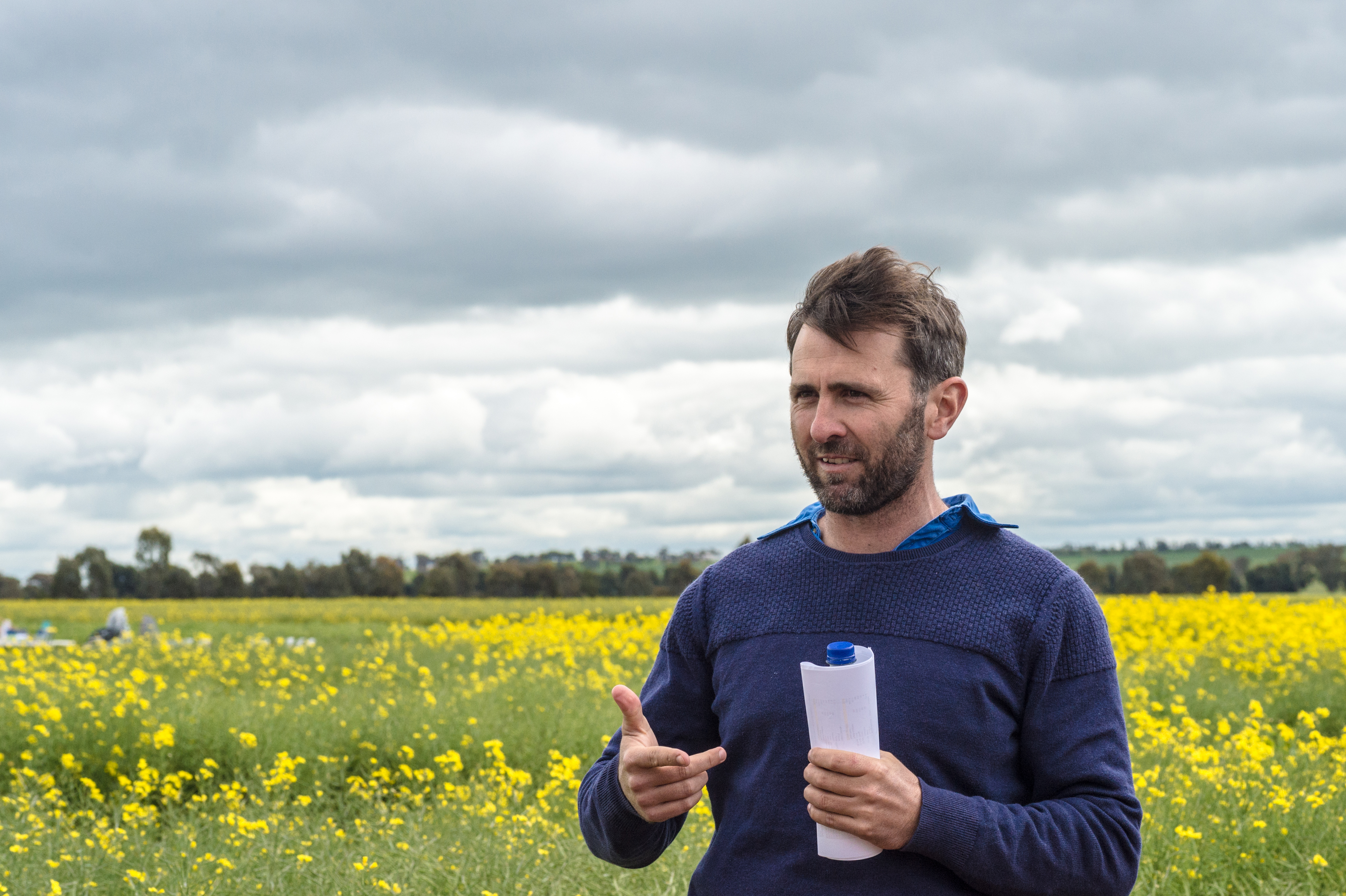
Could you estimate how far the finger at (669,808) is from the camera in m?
2.20

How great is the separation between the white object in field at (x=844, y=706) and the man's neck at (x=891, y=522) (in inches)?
15.3

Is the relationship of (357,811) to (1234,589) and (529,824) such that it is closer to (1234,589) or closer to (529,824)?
(529,824)

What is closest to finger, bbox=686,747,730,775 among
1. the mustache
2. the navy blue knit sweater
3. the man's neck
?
the navy blue knit sweater

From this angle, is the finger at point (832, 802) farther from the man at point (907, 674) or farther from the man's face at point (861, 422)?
the man's face at point (861, 422)

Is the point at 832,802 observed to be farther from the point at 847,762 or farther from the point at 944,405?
the point at 944,405

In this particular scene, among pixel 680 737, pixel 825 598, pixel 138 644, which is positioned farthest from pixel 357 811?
pixel 138 644

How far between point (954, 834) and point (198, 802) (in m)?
6.34

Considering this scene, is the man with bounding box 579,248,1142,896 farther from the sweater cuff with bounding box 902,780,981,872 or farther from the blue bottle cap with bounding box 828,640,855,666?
the blue bottle cap with bounding box 828,640,855,666

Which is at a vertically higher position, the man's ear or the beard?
the man's ear

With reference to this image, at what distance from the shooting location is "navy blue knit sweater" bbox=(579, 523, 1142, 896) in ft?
6.77

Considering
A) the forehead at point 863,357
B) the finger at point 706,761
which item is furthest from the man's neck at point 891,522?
the finger at point 706,761

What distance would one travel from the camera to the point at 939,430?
233 centimetres

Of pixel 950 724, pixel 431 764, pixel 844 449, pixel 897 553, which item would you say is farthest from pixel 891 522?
pixel 431 764

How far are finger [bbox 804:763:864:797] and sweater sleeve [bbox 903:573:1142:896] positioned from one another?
0.47 feet
